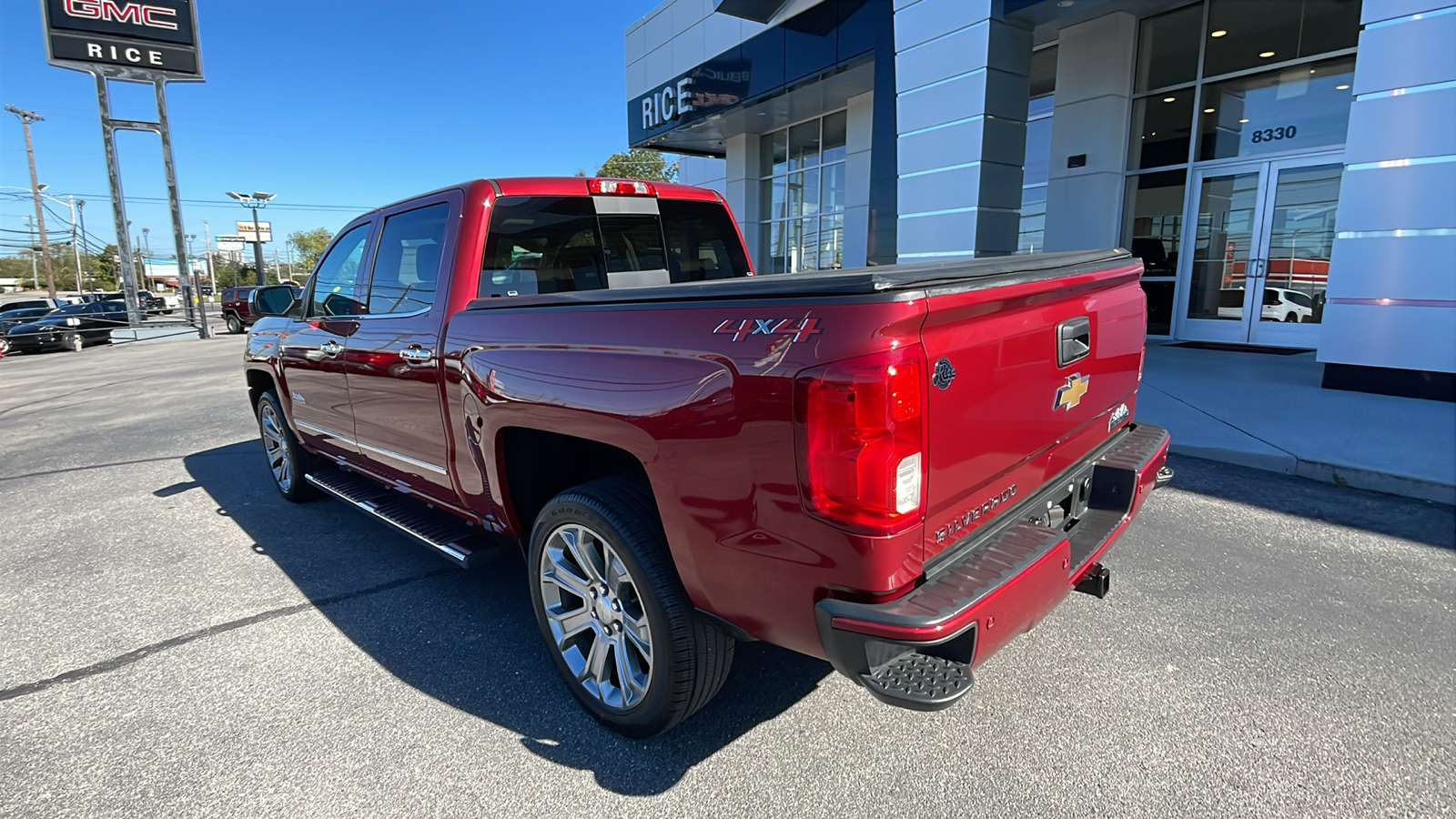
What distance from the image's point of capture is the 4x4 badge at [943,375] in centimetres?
186

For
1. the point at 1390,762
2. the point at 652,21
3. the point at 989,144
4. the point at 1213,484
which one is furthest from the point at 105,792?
the point at 652,21

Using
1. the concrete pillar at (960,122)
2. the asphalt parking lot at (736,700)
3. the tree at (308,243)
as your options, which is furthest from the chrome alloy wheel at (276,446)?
the tree at (308,243)

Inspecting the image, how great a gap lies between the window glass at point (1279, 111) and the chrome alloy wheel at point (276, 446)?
12.5m

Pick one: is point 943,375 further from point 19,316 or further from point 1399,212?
point 19,316

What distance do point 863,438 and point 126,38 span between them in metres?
32.4

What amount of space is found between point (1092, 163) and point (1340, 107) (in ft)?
9.88

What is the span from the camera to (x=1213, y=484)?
4906 millimetres

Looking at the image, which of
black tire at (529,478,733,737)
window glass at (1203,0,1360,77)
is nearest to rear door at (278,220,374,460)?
black tire at (529,478,733,737)

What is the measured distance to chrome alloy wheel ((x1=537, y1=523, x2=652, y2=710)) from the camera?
2439mm

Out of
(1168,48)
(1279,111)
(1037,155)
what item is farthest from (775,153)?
(1279,111)

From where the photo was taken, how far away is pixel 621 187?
12.1 ft

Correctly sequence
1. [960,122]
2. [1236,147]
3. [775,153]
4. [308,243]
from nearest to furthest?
[960,122], [1236,147], [775,153], [308,243]

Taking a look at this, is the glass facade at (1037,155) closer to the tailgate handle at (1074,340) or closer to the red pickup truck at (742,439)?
the red pickup truck at (742,439)

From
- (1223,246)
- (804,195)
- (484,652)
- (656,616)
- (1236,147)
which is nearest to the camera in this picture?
(656,616)
